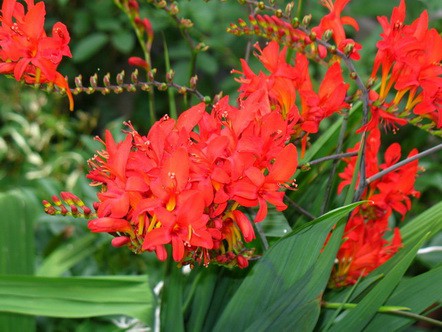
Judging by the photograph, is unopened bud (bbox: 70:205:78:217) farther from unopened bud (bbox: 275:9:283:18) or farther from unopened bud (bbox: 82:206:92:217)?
unopened bud (bbox: 275:9:283:18)

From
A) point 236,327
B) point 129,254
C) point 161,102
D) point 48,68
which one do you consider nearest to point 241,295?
point 236,327

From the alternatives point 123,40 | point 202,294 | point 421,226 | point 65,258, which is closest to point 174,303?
point 202,294

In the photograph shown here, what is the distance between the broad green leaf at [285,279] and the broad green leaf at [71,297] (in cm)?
12

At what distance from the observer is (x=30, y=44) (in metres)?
0.58

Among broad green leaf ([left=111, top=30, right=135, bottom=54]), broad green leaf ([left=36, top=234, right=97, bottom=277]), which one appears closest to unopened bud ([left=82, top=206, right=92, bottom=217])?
broad green leaf ([left=36, top=234, right=97, bottom=277])

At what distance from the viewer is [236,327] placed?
0.62 metres

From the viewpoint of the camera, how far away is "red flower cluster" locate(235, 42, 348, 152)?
1.94ft

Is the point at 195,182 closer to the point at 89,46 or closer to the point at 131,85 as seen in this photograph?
the point at 131,85

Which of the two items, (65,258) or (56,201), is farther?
(65,258)

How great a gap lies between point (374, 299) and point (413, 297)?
0.16 feet

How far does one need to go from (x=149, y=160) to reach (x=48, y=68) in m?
0.12

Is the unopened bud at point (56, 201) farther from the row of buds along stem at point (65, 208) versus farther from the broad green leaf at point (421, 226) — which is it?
the broad green leaf at point (421, 226)

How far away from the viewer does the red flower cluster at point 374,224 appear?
2.16ft

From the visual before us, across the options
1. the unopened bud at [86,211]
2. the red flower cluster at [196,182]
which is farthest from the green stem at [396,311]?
the unopened bud at [86,211]
